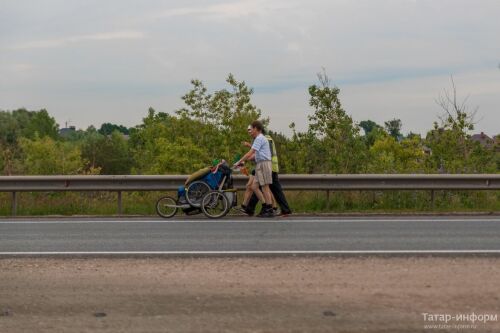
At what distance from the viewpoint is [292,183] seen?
1563 centimetres

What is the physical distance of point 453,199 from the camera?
1675 centimetres

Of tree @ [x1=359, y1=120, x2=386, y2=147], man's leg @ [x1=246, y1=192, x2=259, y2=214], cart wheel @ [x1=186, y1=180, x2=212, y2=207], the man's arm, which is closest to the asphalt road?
cart wheel @ [x1=186, y1=180, x2=212, y2=207]

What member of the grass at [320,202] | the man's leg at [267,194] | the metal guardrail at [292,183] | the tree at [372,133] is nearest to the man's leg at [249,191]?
the man's leg at [267,194]

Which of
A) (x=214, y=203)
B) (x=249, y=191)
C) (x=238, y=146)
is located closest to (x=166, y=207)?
(x=214, y=203)

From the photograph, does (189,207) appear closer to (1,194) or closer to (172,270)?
(1,194)

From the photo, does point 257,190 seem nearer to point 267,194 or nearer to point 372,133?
point 267,194

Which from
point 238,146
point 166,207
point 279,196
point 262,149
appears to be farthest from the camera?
point 238,146

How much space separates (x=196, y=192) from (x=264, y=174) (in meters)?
1.22

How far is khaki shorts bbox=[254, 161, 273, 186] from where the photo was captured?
1420cm

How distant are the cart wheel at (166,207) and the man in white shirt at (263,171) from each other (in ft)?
4.77

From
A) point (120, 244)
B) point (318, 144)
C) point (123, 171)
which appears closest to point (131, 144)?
point (123, 171)

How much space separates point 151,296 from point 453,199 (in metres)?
10.8

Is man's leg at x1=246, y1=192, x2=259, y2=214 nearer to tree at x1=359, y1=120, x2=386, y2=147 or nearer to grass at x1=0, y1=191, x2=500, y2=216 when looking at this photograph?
grass at x1=0, y1=191, x2=500, y2=216

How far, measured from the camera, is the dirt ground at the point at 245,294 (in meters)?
6.23
